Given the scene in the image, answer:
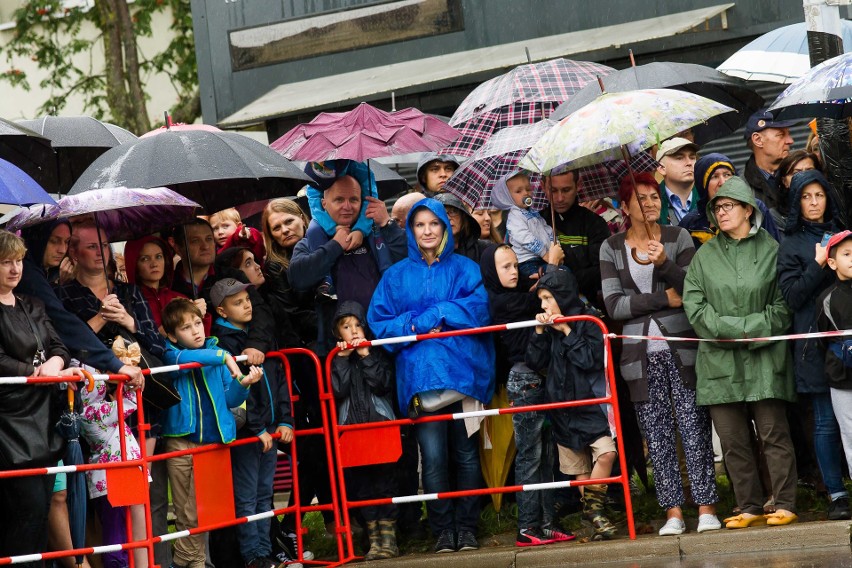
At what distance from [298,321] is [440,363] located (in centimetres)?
141

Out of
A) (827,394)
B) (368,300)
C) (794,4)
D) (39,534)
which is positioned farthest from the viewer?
(794,4)

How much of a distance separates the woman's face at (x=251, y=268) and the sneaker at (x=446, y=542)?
2173 mm

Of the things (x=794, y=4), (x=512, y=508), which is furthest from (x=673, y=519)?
(x=794, y=4)

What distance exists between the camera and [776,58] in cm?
1002

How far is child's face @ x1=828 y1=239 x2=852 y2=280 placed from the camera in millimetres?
7855

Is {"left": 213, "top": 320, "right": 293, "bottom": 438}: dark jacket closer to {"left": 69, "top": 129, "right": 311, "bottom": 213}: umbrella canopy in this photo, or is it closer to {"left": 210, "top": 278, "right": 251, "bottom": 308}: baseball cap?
{"left": 210, "top": 278, "right": 251, "bottom": 308}: baseball cap

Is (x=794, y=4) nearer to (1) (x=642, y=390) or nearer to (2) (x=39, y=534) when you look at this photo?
(1) (x=642, y=390)

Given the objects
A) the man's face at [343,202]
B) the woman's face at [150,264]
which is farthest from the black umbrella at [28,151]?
the man's face at [343,202]

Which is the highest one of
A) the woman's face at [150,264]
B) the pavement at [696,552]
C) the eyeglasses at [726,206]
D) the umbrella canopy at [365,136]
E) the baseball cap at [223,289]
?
the umbrella canopy at [365,136]

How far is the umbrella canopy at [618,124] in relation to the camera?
7.89 m

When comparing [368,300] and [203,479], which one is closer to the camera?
[203,479]

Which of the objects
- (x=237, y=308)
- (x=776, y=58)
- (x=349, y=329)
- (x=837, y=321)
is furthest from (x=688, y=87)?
(x=237, y=308)

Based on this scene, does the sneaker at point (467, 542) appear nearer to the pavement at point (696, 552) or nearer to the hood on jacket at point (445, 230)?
the pavement at point (696, 552)

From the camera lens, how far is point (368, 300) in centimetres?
934
